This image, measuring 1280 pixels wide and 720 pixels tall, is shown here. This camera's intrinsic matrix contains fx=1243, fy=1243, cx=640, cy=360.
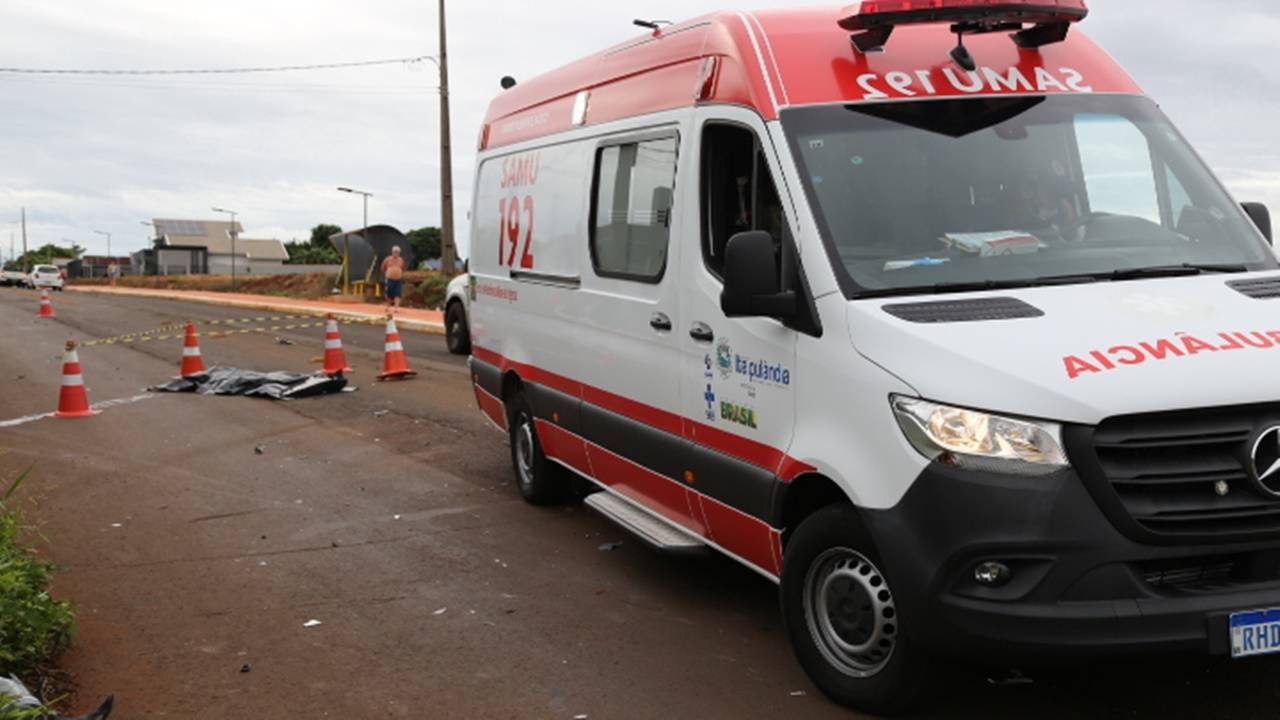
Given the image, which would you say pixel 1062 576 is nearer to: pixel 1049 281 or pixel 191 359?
pixel 1049 281

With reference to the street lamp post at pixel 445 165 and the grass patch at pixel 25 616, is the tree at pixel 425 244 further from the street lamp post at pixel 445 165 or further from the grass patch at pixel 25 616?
the grass patch at pixel 25 616

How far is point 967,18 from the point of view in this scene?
17.0 ft

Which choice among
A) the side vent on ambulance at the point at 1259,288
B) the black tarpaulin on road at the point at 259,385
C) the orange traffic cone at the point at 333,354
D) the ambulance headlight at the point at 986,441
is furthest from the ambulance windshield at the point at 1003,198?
the orange traffic cone at the point at 333,354

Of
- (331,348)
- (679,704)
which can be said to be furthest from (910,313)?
(331,348)

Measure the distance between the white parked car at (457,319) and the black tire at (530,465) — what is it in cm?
1067

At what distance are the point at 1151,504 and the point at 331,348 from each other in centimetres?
1239

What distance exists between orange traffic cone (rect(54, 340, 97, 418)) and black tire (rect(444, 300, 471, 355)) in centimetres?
703

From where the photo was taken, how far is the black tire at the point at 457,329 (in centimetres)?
1919

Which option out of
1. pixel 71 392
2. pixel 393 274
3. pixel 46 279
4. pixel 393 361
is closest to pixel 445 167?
pixel 393 274

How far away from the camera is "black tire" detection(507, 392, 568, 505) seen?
A: 317 inches

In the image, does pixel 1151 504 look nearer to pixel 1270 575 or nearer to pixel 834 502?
pixel 1270 575

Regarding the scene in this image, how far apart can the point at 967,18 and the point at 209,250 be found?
135 meters

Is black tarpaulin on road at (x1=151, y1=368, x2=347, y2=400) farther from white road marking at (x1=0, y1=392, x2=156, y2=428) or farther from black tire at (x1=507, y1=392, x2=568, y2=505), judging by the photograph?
black tire at (x1=507, y1=392, x2=568, y2=505)

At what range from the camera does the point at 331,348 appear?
15008 mm
